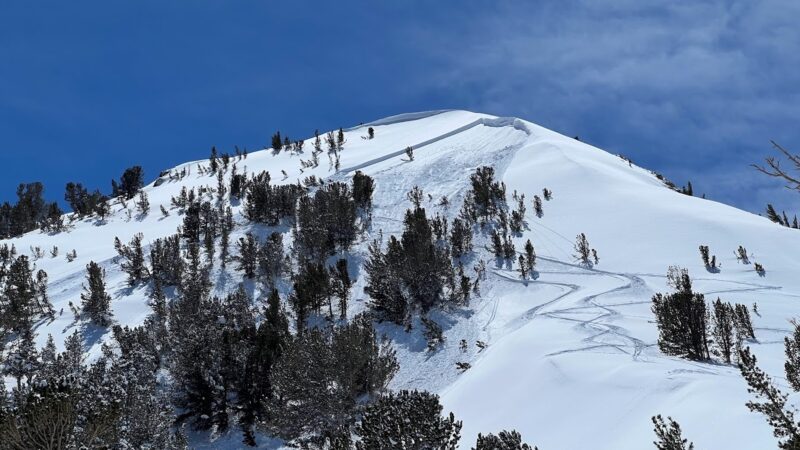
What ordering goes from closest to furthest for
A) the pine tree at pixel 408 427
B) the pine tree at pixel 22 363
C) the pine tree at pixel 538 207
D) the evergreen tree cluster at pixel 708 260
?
the pine tree at pixel 408 427 < the pine tree at pixel 22 363 < the evergreen tree cluster at pixel 708 260 < the pine tree at pixel 538 207

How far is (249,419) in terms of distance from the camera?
1509 cm

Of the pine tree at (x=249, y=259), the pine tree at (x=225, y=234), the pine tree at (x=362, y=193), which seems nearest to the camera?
the pine tree at (x=249, y=259)

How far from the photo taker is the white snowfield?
10.4m

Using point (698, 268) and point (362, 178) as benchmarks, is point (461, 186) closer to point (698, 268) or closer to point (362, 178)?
point (362, 178)

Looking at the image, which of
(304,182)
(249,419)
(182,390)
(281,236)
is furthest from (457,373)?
(304,182)

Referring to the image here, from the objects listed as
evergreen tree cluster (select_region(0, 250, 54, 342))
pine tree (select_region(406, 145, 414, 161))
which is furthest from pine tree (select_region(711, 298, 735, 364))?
pine tree (select_region(406, 145, 414, 161))

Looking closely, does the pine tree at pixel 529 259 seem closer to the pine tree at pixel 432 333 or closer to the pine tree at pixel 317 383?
the pine tree at pixel 432 333

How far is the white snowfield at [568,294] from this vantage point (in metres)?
10.4

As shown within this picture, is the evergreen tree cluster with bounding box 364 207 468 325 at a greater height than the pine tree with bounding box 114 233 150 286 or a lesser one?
lesser

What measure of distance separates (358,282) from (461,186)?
33.2 feet

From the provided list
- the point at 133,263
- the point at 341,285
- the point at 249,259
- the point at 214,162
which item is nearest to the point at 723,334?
the point at 341,285

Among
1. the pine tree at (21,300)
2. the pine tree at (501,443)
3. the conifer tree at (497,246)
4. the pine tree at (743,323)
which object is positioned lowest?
the pine tree at (743,323)

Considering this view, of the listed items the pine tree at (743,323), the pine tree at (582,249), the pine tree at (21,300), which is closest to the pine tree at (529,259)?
the pine tree at (582,249)

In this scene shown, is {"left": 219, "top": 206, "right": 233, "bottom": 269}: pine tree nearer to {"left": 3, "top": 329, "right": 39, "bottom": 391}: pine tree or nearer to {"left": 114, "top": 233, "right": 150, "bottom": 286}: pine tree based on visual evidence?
{"left": 114, "top": 233, "right": 150, "bottom": 286}: pine tree
